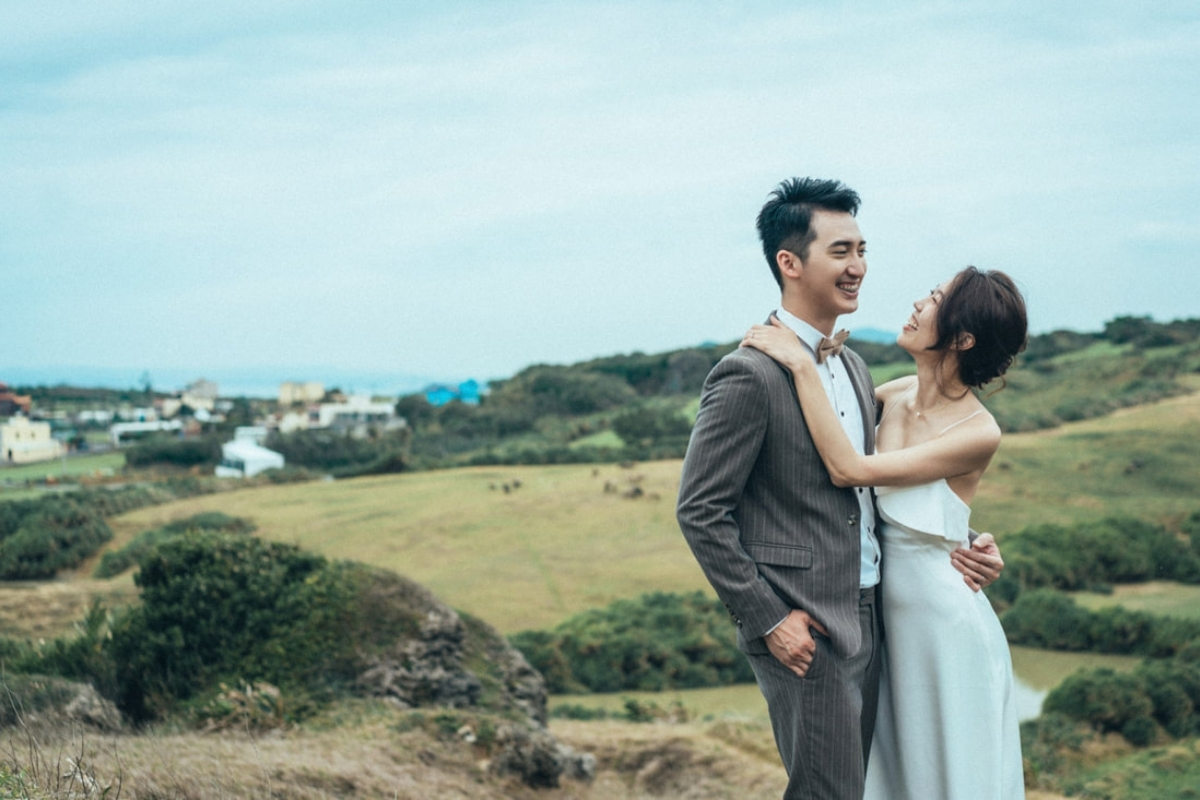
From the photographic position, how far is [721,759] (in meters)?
7.13

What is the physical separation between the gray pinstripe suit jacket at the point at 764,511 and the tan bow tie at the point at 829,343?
7.7 inches

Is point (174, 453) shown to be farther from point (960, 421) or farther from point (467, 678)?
point (960, 421)

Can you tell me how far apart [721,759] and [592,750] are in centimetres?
100

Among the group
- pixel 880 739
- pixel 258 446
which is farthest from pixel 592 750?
pixel 258 446

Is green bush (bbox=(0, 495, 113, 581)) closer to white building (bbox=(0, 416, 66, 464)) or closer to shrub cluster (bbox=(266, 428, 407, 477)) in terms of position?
white building (bbox=(0, 416, 66, 464))

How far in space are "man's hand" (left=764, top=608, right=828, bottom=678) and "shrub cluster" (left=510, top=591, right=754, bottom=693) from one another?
878cm

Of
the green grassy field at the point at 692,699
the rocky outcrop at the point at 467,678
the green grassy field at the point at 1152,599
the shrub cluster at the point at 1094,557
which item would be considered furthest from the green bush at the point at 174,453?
the green grassy field at the point at 1152,599

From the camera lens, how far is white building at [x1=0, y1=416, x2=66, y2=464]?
19109 mm

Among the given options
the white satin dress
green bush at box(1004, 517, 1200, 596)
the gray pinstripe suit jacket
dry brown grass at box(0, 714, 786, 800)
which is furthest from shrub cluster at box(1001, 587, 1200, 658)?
the gray pinstripe suit jacket

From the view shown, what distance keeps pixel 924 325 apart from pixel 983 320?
0.18 m

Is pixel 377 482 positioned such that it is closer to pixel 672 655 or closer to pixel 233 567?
pixel 672 655

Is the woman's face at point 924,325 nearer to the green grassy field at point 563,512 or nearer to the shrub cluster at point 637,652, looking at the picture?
the shrub cluster at point 637,652

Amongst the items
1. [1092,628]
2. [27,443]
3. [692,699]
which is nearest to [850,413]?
[692,699]

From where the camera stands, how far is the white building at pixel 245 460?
2391cm
